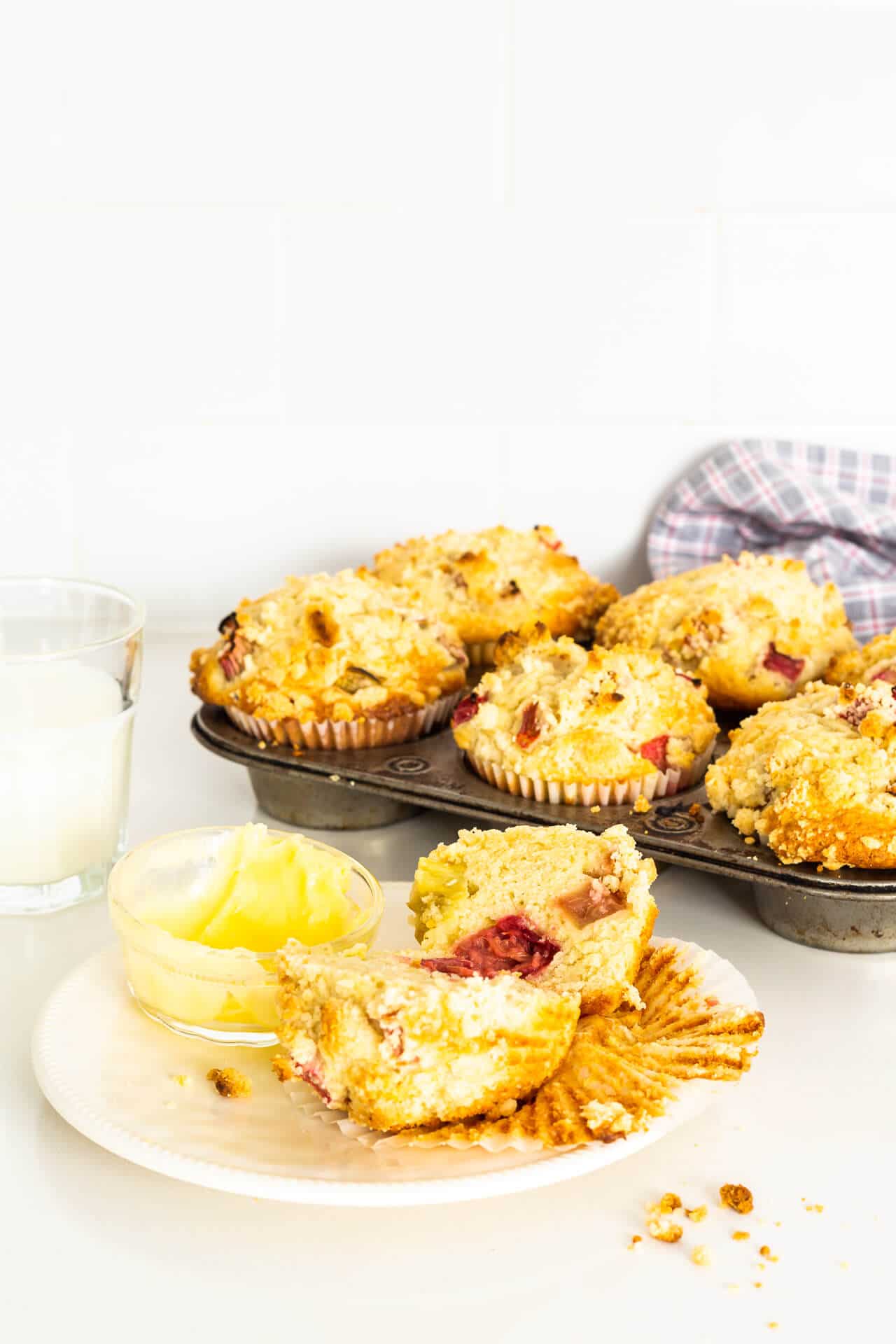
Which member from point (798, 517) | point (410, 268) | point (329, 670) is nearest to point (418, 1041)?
point (329, 670)

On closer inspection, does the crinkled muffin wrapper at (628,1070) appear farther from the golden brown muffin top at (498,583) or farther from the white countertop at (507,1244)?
the golden brown muffin top at (498,583)

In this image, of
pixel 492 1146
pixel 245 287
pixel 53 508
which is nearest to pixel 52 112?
pixel 245 287

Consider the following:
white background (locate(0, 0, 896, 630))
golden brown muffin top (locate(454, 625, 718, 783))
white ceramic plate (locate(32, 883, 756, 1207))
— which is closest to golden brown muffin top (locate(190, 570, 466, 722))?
golden brown muffin top (locate(454, 625, 718, 783))

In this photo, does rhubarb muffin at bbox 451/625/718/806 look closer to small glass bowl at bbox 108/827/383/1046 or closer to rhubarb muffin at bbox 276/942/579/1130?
small glass bowl at bbox 108/827/383/1046

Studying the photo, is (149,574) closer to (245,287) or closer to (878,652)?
(245,287)

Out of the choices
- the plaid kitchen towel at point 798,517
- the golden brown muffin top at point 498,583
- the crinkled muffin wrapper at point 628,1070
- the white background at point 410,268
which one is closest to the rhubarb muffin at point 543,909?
the crinkled muffin wrapper at point 628,1070

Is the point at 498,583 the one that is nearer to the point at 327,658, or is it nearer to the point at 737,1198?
the point at 327,658
